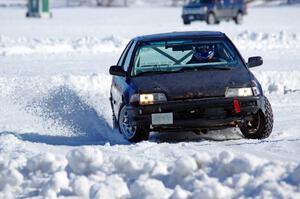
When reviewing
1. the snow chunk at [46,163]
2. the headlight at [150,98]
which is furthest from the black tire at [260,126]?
the snow chunk at [46,163]

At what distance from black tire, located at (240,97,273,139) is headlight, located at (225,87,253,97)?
27 cm

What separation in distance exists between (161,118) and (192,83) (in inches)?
21.7

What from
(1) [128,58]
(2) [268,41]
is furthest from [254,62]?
(2) [268,41]

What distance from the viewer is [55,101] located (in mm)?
12734

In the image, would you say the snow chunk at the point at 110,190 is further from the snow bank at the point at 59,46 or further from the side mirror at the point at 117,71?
the snow bank at the point at 59,46

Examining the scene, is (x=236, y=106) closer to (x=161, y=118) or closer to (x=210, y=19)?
(x=161, y=118)

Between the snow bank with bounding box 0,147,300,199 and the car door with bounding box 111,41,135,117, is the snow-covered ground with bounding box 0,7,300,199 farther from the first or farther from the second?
the car door with bounding box 111,41,135,117

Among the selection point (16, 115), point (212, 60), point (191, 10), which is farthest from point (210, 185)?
point (191, 10)

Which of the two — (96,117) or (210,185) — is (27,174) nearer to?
(210,185)

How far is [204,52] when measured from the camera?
10.2 meters

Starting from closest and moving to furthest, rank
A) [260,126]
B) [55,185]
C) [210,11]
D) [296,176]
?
[296,176]
[55,185]
[260,126]
[210,11]

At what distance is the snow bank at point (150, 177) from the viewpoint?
5977mm

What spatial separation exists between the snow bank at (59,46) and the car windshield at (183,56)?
13.9 metres

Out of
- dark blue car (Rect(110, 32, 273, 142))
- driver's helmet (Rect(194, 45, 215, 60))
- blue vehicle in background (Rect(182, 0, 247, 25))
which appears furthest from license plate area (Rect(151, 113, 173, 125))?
blue vehicle in background (Rect(182, 0, 247, 25))
